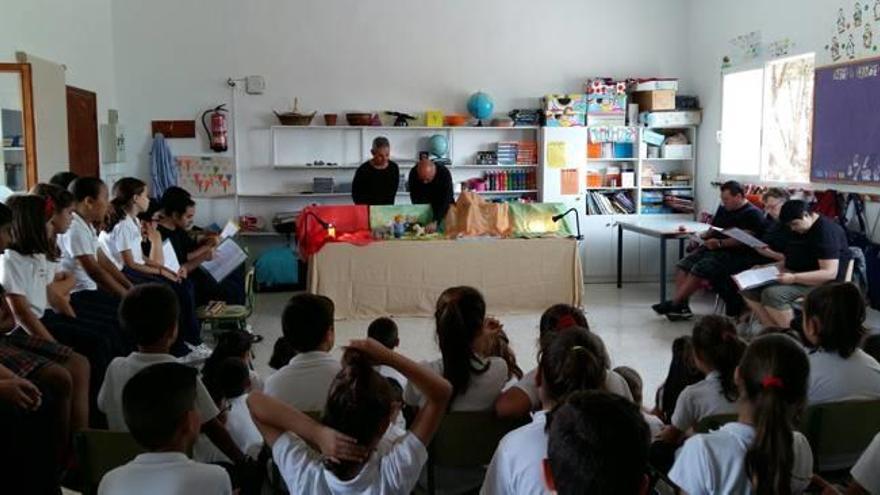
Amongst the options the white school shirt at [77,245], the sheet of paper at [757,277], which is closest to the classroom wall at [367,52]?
the sheet of paper at [757,277]

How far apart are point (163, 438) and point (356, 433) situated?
1.61 feet

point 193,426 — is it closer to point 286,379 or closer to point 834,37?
point 286,379

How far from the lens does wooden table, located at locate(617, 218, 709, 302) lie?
7.21 metres

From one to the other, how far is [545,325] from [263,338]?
3.63 metres

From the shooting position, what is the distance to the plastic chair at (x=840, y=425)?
2.34 metres

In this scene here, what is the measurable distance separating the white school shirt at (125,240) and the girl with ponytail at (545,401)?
3398 millimetres

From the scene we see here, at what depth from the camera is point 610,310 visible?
282 inches

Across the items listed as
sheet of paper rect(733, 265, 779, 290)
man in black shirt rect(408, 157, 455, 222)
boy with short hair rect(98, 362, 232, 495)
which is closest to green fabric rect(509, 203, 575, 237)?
man in black shirt rect(408, 157, 455, 222)

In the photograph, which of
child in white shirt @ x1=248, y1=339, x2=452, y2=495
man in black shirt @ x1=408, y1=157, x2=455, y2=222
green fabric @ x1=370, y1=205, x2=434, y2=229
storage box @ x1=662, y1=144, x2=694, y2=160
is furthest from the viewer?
storage box @ x1=662, y1=144, x2=694, y2=160

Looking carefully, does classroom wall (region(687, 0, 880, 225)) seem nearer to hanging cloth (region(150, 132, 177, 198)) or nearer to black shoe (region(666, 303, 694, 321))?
black shoe (region(666, 303, 694, 321))

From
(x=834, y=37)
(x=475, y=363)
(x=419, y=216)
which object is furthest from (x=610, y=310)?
(x=475, y=363)

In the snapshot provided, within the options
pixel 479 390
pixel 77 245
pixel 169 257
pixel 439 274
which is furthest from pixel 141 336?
pixel 439 274

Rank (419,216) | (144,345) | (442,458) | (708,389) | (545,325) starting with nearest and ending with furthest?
(442,458)
(708,389)
(144,345)
(545,325)
(419,216)

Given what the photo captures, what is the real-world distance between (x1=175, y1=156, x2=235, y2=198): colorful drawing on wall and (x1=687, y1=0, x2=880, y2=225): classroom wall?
5.34 meters
